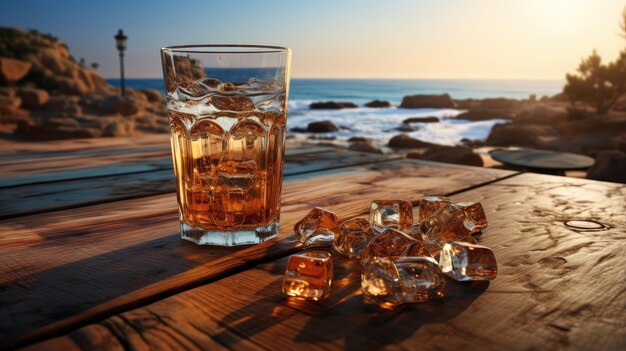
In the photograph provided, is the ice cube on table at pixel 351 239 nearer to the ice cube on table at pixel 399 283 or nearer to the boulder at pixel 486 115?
the ice cube on table at pixel 399 283

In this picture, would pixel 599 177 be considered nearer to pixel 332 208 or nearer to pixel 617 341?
pixel 332 208

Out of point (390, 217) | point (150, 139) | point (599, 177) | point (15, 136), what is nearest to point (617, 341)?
point (390, 217)

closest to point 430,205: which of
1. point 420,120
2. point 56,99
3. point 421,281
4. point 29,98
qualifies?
point 421,281

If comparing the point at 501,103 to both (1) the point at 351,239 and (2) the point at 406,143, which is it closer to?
(2) the point at 406,143

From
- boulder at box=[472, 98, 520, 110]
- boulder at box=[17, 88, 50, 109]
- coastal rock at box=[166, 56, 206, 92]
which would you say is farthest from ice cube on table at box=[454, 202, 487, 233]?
boulder at box=[472, 98, 520, 110]

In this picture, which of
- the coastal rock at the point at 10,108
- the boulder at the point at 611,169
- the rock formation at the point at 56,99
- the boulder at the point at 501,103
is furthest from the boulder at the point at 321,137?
the boulder at the point at 501,103

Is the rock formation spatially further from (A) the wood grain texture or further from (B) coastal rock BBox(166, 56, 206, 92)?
(B) coastal rock BBox(166, 56, 206, 92)
